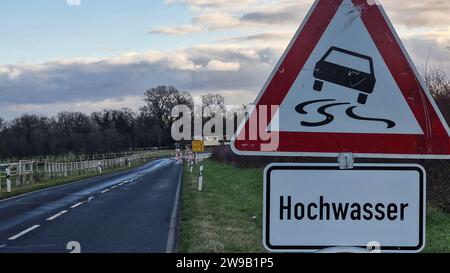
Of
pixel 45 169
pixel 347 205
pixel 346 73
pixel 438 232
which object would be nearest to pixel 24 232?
pixel 438 232

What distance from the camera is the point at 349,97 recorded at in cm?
252

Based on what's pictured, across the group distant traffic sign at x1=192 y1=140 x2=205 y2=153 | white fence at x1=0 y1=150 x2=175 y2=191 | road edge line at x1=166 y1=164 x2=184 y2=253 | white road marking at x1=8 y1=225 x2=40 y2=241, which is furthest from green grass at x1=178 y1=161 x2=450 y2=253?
distant traffic sign at x1=192 y1=140 x2=205 y2=153

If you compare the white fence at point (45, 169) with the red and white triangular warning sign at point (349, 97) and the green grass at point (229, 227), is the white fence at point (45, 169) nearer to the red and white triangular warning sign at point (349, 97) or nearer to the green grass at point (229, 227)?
the green grass at point (229, 227)

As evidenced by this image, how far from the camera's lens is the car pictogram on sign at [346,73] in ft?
8.25

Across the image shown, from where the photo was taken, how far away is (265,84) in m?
2.62

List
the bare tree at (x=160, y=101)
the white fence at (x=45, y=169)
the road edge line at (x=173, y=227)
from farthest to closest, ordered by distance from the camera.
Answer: the bare tree at (x=160, y=101), the white fence at (x=45, y=169), the road edge line at (x=173, y=227)

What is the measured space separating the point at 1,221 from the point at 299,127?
484 inches

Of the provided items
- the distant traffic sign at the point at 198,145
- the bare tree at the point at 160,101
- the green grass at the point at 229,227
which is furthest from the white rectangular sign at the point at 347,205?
the bare tree at the point at 160,101

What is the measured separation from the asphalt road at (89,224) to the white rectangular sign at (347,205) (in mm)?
6586

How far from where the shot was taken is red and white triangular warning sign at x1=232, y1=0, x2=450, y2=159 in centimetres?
252

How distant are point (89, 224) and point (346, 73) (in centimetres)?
1062

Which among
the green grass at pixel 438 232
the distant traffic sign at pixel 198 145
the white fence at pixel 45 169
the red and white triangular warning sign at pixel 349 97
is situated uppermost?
the red and white triangular warning sign at pixel 349 97

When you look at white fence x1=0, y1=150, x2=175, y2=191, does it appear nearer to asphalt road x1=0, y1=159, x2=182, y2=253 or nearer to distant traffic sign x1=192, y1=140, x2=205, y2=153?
asphalt road x1=0, y1=159, x2=182, y2=253
